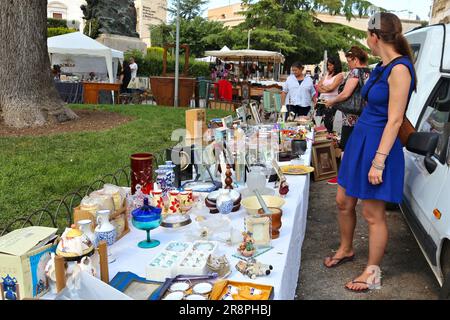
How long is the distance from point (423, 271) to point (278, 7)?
2758cm

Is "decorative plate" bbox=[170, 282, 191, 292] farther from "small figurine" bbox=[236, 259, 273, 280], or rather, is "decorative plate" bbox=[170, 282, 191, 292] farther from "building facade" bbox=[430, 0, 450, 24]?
"building facade" bbox=[430, 0, 450, 24]

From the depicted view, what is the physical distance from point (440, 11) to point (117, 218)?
1077 centimetres

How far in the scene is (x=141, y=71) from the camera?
21609 millimetres

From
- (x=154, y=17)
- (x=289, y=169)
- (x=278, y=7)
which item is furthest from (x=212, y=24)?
(x=289, y=169)

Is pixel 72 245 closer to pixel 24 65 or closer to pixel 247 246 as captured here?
pixel 247 246

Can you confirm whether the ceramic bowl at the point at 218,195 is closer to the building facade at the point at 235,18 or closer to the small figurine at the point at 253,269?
the small figurine at the point at 253,269

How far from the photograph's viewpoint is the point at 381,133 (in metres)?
2.49

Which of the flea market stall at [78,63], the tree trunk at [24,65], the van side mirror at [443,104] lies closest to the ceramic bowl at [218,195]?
the van side mirror at [443,104]

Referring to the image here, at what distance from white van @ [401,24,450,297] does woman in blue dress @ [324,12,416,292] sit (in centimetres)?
26

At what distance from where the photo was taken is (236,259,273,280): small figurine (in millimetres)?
1695

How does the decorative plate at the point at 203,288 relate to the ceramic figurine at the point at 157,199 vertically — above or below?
below

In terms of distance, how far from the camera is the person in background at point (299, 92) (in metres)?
7.01

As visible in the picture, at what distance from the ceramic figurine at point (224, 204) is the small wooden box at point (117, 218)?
0.51 m
